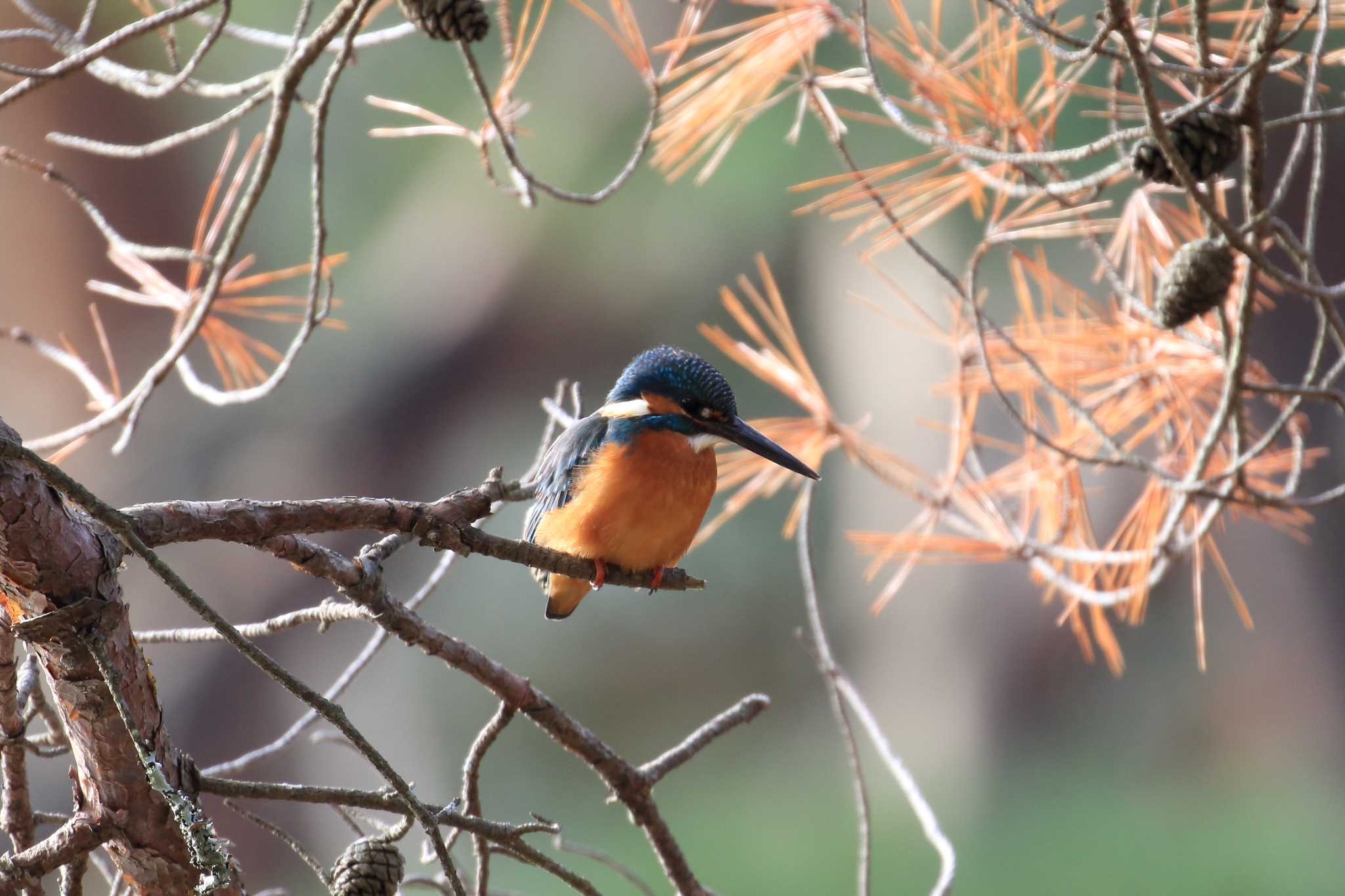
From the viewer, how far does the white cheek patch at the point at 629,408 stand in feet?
4.26

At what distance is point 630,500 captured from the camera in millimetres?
1200

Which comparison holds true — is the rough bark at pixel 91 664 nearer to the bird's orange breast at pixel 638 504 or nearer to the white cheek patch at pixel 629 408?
the bird's orange breast at pixel 638 504

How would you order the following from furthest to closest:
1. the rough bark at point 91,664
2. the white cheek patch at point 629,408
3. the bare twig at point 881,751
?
the white cheek patch at point 629,408 → the bare twig at point 881,751 → the rough bark at point 91,664

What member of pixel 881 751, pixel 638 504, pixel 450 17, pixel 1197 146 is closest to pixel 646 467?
pixel 638 504

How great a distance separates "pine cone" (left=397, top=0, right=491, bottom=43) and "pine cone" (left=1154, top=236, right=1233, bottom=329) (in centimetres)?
63

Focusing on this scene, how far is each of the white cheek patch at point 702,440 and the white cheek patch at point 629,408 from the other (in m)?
0.06

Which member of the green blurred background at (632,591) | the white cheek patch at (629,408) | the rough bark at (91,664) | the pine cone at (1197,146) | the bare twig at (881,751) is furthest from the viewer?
the green blurred background at (632,591)

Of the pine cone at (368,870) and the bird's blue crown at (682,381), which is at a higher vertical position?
the bird's blue crown at (682,381)

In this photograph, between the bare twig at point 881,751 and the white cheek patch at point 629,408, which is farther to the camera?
the white cheek patch at point 629,408

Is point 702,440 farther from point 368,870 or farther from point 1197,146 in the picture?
point 368,870

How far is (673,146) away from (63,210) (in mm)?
2586

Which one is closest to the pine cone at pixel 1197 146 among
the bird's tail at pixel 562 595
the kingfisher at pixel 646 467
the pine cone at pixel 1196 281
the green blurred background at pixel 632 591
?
the pine cone at pixel 1196 281

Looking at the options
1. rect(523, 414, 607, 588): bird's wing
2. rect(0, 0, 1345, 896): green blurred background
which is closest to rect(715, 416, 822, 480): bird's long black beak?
rect(523, 414, 607, 588): bird's wing

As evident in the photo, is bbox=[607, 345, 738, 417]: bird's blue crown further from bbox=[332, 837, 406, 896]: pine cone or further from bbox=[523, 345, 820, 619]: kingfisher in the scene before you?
bbox=[332, 837, 406, 896]: pine cone
